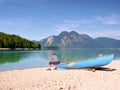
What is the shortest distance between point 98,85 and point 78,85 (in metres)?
1.18

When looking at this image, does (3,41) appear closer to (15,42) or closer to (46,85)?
(15,42)

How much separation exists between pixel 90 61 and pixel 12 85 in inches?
385

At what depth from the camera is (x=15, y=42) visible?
155 metres

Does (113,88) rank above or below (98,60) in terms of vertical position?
below

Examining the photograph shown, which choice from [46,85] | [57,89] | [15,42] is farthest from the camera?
[15,42]

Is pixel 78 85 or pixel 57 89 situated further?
pixel 78 85

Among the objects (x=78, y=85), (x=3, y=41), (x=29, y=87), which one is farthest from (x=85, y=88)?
(x=3, y=41)

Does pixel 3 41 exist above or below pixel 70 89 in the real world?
above

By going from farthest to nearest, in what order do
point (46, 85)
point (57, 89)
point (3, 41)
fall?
1. point (3, 41)
2. point (46, 85)
3. point (57, 89)

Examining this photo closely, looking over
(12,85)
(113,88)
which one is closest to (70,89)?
(113,88)

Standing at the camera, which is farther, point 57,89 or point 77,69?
point 77,69

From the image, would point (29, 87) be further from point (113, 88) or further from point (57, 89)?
point (113, 88)

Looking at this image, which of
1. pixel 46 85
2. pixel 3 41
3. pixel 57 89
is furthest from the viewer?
pixel 3 41

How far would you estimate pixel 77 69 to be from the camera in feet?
70.7
